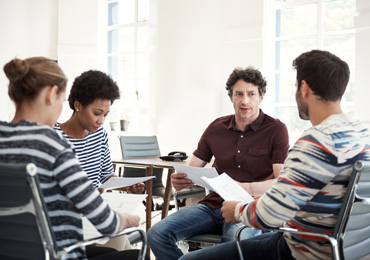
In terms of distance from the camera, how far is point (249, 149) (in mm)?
2598

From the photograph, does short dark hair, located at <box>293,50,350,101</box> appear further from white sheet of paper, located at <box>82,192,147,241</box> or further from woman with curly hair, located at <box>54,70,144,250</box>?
woman with curly hair, located at <box>54,70,144,250</box>

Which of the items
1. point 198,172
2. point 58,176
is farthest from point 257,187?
point 58,176

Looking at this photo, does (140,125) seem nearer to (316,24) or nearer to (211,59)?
(211,59)

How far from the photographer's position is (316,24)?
17.9 feet

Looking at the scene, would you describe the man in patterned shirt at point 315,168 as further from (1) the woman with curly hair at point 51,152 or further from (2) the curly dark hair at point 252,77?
(2) the curly dark hair at point 252,77

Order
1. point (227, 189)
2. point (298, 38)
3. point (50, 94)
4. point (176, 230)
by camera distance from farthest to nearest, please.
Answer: point (298, 38) → point (176, 230) → point (227, 189) → point (50, 94)

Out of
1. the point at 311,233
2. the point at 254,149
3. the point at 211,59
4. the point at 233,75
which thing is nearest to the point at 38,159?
the point at 311,233

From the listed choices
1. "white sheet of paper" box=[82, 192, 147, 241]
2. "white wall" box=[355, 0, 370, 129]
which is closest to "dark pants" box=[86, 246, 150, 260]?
"white sheet of paper" box=[82, 192, 147, 241]

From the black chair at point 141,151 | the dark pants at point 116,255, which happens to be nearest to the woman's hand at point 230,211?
the dark pants at point 116,255

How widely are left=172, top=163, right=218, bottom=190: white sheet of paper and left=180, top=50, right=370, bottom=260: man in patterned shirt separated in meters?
0.47

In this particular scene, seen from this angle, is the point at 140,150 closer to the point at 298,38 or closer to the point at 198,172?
the point at 198,172

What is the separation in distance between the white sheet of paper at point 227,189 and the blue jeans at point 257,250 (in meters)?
0.18

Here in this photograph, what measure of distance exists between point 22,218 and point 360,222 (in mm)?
1133

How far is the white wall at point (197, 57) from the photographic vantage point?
5.60 meters
